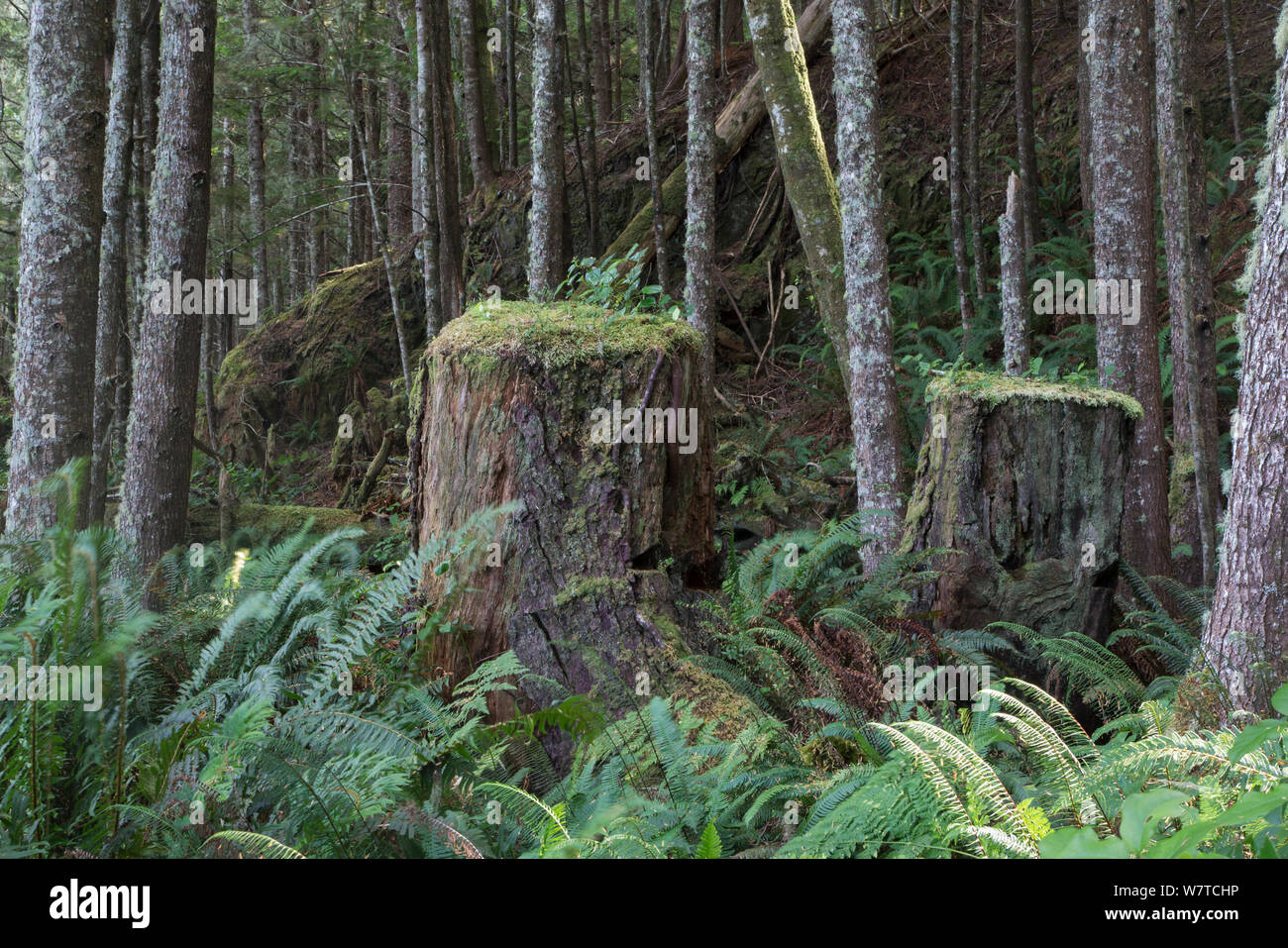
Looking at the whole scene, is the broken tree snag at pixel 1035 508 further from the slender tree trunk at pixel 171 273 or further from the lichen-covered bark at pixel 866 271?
the slender tree trunk at pixel 171 273

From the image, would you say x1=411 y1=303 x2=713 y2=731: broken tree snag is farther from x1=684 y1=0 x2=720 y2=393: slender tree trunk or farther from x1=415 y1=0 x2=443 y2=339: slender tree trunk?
x1=415 y1=0 x2=443 y2=339: slender tree trunk

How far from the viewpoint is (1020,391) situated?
5.36 m

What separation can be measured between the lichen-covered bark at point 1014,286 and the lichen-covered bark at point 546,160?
456 cm

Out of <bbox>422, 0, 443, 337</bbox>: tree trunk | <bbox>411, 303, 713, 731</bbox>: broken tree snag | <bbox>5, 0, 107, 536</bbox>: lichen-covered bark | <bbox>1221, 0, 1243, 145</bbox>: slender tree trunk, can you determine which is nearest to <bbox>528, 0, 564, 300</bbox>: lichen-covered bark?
<bbox>422, 0, 443, 337</bbox>: tree trunk

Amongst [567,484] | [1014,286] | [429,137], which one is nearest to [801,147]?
[1014,286]

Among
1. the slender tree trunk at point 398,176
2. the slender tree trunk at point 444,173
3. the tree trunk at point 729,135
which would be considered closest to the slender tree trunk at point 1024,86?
the tree trunk at point 729,135

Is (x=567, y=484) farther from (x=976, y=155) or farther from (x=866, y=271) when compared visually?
(x=976, y=155)

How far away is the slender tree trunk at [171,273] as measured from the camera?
22.2 feet

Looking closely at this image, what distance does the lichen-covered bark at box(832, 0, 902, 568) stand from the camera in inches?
254

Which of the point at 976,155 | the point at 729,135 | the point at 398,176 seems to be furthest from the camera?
the point at 398,176

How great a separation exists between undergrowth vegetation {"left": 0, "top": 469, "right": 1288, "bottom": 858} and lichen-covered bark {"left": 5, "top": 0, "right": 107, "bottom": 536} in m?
1.90

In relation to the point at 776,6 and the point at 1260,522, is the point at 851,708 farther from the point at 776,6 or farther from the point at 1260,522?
the point at 776,6

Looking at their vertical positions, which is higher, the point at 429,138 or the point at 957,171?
the point at 429,138

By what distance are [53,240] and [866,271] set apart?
230 inches
